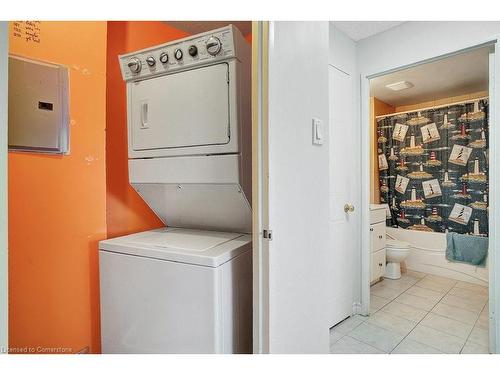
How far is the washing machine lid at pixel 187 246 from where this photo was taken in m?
1.14

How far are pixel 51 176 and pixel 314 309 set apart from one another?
4.92 ft

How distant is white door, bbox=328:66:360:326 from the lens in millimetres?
2316

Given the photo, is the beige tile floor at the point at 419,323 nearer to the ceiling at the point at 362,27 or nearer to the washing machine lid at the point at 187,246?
the washing machine lid at the point at 187,246

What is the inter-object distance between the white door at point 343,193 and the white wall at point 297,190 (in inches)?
32.3

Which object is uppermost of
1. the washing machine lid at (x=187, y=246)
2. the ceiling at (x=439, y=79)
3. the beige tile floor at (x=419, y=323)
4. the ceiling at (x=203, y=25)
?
the ceiling at (x=439, y=79)

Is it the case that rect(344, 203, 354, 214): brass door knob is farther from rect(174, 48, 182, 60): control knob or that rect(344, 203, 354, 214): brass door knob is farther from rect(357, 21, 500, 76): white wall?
rect(174, 48, 182, 60): control knob

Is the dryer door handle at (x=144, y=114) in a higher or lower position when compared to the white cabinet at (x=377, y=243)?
higher

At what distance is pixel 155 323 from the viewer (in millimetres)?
1249

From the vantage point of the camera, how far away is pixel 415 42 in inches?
87.0

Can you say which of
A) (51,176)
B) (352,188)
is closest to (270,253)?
(51,176)

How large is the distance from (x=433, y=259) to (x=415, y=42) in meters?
2.87

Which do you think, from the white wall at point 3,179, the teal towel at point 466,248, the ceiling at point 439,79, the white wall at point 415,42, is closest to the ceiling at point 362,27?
the white wall at point 415,42

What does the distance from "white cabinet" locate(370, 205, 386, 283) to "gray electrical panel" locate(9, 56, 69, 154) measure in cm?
304

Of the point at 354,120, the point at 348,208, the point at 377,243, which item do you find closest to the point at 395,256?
the point at 377,243
